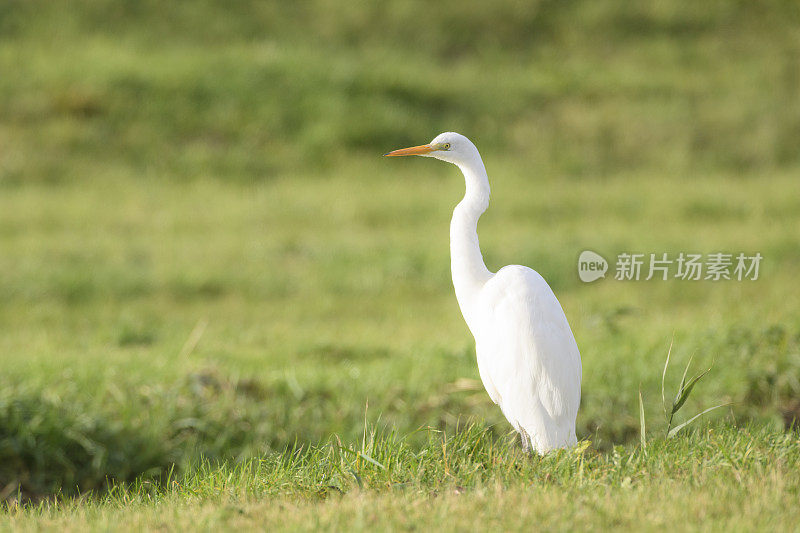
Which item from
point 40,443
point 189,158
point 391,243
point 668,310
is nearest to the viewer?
point 40,443

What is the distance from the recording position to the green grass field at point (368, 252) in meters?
3.32

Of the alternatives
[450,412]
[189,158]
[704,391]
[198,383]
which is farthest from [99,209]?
[704,391]

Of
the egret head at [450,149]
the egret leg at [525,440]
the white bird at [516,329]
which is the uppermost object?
the egret head at [450,149]

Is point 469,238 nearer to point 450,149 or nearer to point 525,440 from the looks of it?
point 450,149

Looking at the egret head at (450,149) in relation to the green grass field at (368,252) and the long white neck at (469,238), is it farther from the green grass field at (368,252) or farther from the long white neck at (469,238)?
the green grass field at (368,252)

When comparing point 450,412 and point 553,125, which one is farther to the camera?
point 553,125

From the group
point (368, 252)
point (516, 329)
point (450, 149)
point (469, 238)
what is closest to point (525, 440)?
point (516, 329)

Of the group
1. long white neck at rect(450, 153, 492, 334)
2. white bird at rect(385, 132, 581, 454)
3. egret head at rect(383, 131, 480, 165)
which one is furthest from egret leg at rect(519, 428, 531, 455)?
egret head at rect(383, 131, 480, 165)

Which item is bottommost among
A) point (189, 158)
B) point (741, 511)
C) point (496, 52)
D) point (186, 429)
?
point (186, 429)

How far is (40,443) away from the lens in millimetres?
4977

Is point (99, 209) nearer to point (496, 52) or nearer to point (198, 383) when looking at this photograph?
point (198, 383)

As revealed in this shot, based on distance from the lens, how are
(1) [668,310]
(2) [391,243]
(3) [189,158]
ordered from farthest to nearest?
1. (3) [189,158]
2. (2) [391,243]
3. (1) [668,310]

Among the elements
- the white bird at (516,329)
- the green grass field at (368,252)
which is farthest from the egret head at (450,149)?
the green grass field at (368,252)

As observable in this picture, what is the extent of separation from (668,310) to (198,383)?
4377mm
